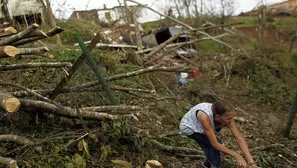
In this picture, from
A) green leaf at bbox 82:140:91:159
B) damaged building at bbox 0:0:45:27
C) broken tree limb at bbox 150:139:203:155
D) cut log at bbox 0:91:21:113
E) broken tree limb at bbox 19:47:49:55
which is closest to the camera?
cut log at bbox 0:91:21:113

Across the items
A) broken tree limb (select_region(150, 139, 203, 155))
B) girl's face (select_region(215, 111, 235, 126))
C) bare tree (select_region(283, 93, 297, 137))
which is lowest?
bare tree (select_region(283, 93, 297, 137))

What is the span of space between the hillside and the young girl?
2.29 ft

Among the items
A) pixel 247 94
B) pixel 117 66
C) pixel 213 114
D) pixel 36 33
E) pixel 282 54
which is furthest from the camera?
pixel 282 54

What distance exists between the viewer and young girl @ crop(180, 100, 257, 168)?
140 inches

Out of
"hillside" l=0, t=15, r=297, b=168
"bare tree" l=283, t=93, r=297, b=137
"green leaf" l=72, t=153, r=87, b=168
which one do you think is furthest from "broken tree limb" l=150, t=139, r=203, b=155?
"bare tree" l=283, t=93, r=297, b=137

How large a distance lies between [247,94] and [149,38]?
15.5ft

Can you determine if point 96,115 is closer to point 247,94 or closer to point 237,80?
point 247,94

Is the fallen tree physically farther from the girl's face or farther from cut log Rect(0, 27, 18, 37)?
the girl's face

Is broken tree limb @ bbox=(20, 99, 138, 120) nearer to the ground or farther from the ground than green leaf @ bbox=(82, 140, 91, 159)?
farther from the ground

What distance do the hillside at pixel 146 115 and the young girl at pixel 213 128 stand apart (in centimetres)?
70

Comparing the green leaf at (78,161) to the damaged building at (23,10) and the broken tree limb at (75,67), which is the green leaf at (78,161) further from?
the damaged building at (23,10)

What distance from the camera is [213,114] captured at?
368 cm

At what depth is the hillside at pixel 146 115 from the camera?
414cm

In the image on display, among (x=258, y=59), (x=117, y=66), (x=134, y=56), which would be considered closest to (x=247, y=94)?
(x=258, y=59)
